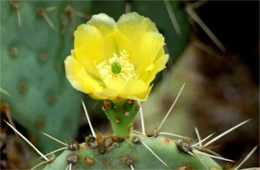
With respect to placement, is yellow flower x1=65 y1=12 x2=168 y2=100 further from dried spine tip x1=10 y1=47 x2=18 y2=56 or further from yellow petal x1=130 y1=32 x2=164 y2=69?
dried spine tip x1=10 y1=47 x2=18 y2=56

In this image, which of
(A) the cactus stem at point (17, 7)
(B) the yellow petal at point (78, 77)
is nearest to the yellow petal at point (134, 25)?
(B) the yellow petal at point (78, 77)

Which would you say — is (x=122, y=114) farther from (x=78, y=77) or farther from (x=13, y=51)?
(x=13, y=51)

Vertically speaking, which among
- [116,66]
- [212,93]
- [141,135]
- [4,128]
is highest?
[116,66]

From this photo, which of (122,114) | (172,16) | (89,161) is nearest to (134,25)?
(122,114)

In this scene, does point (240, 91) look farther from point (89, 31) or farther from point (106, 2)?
point (89, 31)

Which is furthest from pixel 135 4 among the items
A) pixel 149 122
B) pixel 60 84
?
pixel 149 122

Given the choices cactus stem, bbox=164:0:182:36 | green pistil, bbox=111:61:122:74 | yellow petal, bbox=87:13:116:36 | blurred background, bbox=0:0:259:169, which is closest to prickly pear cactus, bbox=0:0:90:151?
blurred background, bbox=0:0:259:169
